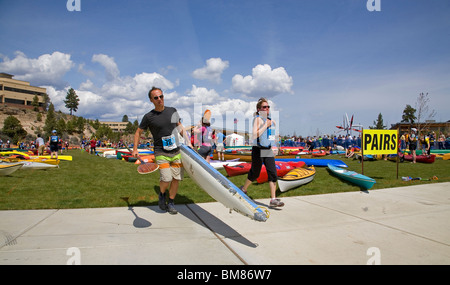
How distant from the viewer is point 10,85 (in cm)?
9375

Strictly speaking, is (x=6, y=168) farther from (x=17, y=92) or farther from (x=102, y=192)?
(x=17, y=92)

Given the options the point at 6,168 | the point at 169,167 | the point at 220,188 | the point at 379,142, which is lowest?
the point at 6,168

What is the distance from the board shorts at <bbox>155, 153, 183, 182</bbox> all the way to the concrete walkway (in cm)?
65

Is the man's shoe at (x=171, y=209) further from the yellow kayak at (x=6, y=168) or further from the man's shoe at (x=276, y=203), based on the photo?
the yellow kayak at (x=6, y=168)

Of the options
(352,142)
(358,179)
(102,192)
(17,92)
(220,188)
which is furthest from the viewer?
(17,92)

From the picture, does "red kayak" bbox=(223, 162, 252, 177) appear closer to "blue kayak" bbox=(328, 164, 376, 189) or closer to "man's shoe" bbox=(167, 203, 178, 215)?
"blue kayak" bbox=(328, 164, 376, 189)

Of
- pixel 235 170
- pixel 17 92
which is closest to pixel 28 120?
pixel 17 92

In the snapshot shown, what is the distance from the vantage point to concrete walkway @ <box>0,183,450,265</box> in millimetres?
2693

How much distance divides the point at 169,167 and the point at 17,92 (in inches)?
4771

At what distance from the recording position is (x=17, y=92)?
9562 cm

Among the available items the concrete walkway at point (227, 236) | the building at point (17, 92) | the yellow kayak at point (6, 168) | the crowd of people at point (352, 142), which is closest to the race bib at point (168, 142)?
the concrete walkway at point (227, 236)

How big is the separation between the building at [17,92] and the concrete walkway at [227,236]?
11288 centimetres

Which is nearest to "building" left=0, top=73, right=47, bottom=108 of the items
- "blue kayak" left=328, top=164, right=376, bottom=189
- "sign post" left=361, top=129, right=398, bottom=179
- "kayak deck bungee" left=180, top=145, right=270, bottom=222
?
"kayak deck bungee" left=180, top=145, right=270, bottom=222
